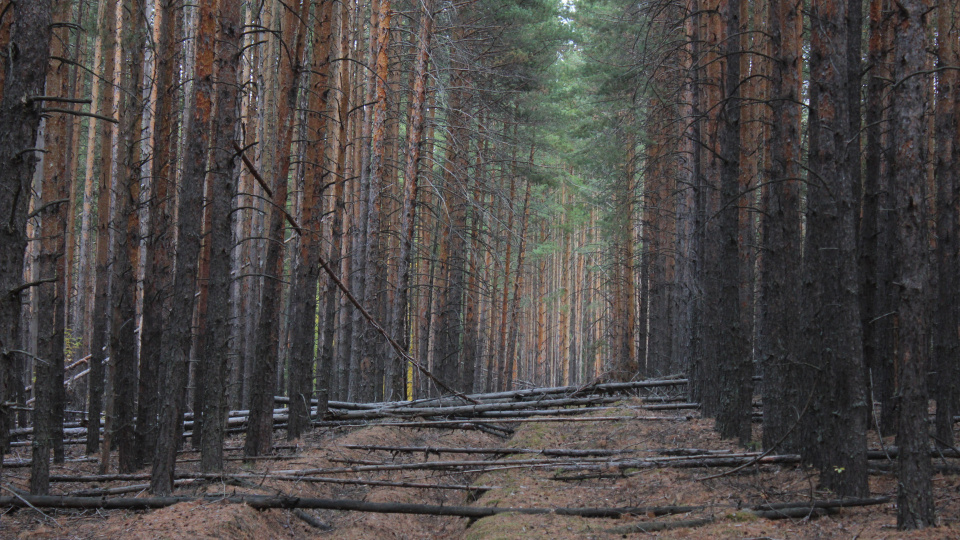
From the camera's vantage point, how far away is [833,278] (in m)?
6.57

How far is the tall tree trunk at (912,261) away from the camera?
5273 mm

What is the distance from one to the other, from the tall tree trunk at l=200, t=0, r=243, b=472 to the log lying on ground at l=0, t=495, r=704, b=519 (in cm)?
146

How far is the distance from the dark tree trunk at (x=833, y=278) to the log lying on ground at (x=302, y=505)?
145cm

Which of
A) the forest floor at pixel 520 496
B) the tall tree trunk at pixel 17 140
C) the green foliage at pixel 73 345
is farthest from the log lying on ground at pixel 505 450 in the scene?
the green foliage at pixel 73 345

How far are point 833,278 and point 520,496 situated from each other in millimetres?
3925

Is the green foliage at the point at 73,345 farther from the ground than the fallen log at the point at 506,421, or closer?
farther from the ground

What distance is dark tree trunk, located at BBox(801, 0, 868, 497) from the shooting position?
19.6 feet

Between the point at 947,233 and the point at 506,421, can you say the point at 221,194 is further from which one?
the point at 947,233

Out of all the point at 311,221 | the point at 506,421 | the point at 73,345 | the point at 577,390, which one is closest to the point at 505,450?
the point at 506,421

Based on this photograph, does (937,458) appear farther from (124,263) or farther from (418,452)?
(124,263)

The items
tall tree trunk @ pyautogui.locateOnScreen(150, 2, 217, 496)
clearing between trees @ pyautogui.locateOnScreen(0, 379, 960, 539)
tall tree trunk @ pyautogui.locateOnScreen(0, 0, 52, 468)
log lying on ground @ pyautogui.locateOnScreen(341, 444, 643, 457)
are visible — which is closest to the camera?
tall tree trunk @ pyautogui.locateOnScreen(0, 0, 52, 468)

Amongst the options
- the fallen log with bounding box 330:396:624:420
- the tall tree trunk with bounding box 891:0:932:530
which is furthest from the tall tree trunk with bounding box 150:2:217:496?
the tall tree trunk with bounding box 891:0:932:530

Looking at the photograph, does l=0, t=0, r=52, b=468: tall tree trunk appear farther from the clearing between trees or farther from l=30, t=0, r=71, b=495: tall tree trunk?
the clearing between trees

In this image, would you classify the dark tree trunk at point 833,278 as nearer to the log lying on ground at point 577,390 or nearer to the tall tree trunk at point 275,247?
the tall tree trunk at point 275,247
